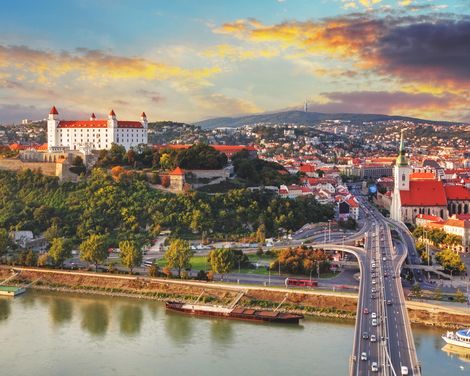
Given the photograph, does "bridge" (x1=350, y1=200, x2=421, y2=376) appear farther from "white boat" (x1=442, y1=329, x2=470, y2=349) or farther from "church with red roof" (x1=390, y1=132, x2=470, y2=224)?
"church with red roof" (x1=390, y1=132, x2=470, y2=224)

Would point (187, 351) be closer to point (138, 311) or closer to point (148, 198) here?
point (138, 311)

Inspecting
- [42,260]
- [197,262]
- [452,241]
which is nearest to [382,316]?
[197,262]

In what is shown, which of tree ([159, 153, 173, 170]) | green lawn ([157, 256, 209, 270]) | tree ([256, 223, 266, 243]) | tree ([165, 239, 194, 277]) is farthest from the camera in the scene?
tree ([159, 153, 173, 170])

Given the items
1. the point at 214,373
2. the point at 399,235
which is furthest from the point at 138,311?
the point at 399,235

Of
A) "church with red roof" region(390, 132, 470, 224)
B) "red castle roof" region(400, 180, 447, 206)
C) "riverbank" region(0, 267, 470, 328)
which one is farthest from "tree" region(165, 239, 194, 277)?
"red castle roof" region(400, 180, 447, 206)

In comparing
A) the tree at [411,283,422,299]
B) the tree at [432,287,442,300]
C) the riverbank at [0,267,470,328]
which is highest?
the tree at [411,283,422,299]

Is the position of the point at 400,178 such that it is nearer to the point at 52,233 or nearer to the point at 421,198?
the point at 421,198

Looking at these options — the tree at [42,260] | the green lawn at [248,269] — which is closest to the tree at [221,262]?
the green lawn at [248,269]
